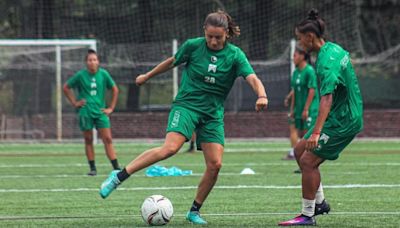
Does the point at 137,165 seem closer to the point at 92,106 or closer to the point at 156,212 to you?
the point at 156,212

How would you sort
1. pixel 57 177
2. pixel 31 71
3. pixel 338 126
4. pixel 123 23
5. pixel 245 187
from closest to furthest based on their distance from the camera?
pixel 338 126
pixel 245 187
pixel 57 177
pixel 31 71
pixel 123 23

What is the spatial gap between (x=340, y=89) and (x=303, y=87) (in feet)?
27.4

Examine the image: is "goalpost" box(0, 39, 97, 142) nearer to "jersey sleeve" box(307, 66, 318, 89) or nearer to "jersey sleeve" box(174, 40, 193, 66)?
"jersey sleeve" box(307, 66, 318, 89)

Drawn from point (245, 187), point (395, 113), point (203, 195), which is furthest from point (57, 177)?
point (395, 113)

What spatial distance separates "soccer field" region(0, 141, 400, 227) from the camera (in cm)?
942

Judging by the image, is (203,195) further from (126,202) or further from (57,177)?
(57,177)

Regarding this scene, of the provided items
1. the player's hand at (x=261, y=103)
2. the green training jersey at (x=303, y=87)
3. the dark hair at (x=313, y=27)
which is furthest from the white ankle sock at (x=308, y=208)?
the green training jersey at (x=303, y=87)

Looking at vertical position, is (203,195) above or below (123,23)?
above

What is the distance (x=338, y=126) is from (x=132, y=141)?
64.1 feet

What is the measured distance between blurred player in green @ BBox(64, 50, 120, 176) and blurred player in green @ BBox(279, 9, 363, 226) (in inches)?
265

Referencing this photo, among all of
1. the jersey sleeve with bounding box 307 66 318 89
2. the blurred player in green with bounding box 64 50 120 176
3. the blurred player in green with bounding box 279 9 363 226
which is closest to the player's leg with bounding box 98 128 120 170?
the blurred player in green with bounding box 64 50 120 176

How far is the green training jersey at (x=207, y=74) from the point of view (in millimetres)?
9180

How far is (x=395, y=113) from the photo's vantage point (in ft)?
93.5

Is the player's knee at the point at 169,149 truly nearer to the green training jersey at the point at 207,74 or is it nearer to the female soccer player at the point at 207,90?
the female soccer player at the point at 207,90
